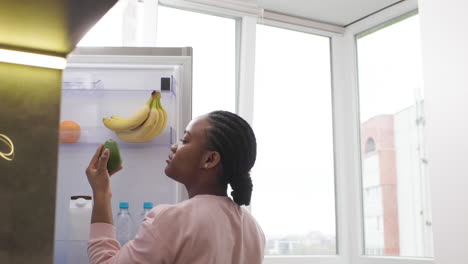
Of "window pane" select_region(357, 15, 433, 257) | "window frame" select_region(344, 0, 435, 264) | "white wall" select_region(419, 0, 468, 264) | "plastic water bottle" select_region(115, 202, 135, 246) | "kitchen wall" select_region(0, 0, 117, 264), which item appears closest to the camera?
"kitchen wall" select_region(0, 0, 117, 264)

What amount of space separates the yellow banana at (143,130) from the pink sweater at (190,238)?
0.50 m

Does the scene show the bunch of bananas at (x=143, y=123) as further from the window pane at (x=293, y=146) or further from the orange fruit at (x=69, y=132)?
the window pane at (x=293, y=146)

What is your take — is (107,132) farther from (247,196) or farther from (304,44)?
(304,44)

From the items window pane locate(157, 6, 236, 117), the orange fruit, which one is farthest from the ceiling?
the orange fruit

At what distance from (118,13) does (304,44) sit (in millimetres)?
1337

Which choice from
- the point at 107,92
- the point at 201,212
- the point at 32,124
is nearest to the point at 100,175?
the point at 201,212

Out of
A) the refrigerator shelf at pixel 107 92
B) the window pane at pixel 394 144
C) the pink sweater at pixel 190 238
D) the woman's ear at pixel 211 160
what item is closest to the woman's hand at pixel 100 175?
the pink sweater at pixel 190 238

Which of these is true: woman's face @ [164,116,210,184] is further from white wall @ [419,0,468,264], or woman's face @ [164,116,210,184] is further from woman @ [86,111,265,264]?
white wall @ [419,0,468,264]

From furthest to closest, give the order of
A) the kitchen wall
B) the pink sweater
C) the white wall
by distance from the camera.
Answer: the white wall, the pink sweater, the kitchen wall

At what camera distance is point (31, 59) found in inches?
24.5

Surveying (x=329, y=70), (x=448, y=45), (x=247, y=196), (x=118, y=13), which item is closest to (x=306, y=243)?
(x=329, y=70)

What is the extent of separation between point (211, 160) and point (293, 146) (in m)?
2.09

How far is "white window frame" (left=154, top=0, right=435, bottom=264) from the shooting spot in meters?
3.18

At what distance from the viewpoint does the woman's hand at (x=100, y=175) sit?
1396 millimetres
